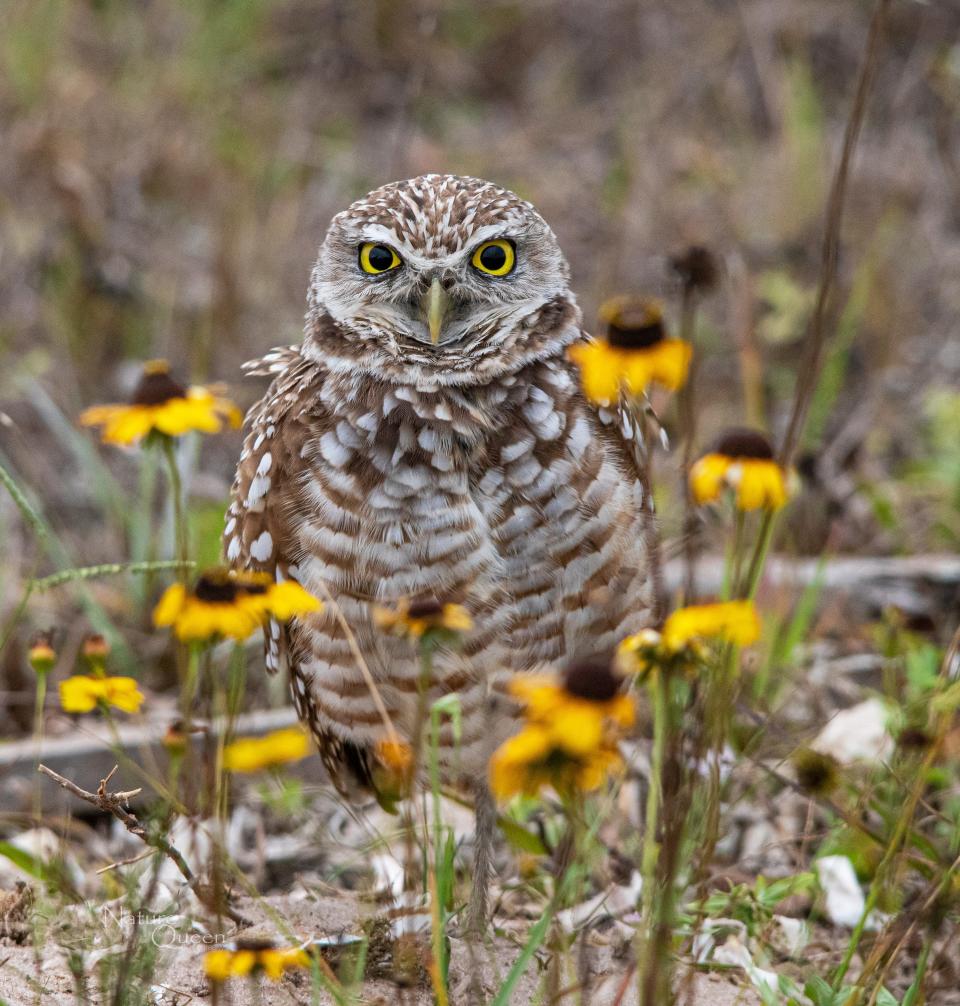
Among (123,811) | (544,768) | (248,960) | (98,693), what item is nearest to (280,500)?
(98,693)

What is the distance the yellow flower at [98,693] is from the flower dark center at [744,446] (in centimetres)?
108

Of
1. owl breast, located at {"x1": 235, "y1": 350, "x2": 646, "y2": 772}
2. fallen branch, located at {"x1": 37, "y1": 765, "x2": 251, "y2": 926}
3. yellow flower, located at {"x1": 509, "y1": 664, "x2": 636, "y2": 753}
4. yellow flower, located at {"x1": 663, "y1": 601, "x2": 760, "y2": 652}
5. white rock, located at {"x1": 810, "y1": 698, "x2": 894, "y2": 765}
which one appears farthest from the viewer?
white rock, located at {"x1": 810, "y1": 698, "x2": 894, "y2": 765}

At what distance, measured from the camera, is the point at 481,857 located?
2.94 metres

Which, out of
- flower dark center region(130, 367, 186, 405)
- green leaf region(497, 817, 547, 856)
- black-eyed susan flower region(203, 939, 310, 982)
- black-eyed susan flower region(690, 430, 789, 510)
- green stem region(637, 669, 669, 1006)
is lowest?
green leaf region(497, 817, 547, 856)

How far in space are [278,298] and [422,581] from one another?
368cm

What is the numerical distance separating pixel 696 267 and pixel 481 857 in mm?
1330

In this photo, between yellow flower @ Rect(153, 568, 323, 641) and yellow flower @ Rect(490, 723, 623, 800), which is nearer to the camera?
yellow flower @ Rect(490, 723, 623, 800)

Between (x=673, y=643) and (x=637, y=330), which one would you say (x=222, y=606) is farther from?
(x=637, y=330)

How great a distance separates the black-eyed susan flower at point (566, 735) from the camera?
1.63 m

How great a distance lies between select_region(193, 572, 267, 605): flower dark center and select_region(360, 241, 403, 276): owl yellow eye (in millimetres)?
1128

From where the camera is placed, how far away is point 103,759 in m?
3.76

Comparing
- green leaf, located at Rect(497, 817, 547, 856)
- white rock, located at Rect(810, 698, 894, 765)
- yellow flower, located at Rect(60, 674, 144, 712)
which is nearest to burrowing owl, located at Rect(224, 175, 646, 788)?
green leaf, located at Rect(497, 817, 547, 856)

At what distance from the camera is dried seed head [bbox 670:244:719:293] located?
2.51 metres

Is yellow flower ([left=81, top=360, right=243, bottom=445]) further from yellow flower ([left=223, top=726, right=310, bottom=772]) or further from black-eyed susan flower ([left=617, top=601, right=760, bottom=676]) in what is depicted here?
black-eyed susan flower ([left=617, top=601, right=760, bottom=676])
